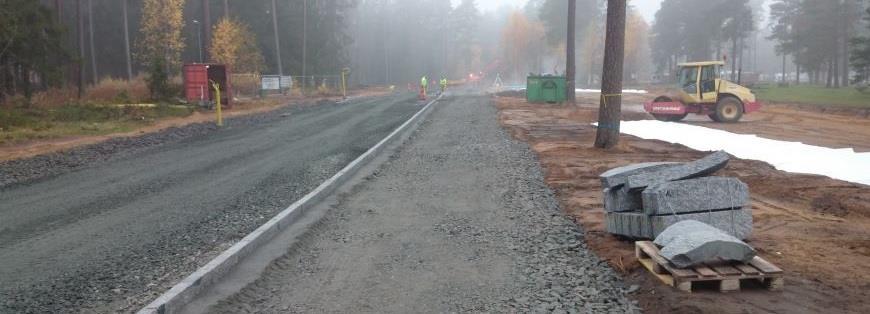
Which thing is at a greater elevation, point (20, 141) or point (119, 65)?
point (119, 65)

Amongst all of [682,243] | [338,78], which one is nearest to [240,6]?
[338,78]

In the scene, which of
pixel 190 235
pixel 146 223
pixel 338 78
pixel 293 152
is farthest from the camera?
pixel 338 78

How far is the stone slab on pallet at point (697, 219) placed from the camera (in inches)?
257

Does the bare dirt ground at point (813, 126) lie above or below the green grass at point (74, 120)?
below

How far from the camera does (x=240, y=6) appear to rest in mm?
66688

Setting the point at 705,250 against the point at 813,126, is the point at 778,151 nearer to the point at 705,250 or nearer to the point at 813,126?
the point at 813,126

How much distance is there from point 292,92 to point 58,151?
3765cm

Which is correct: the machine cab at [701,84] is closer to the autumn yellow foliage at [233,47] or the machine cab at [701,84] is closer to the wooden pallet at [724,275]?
the wooden pallet at [724,275]

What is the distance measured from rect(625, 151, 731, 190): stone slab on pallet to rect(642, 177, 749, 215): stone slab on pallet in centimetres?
14

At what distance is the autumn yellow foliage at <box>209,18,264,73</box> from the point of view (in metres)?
47.1

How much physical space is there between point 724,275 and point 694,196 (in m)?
1.46

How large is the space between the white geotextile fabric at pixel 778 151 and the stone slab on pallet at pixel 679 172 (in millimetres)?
6525

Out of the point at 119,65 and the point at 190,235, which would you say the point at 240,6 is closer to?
the point at 119,65

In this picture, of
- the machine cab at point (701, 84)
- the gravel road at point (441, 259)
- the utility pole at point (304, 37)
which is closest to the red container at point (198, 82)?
the machine cab at point (701, 84)
